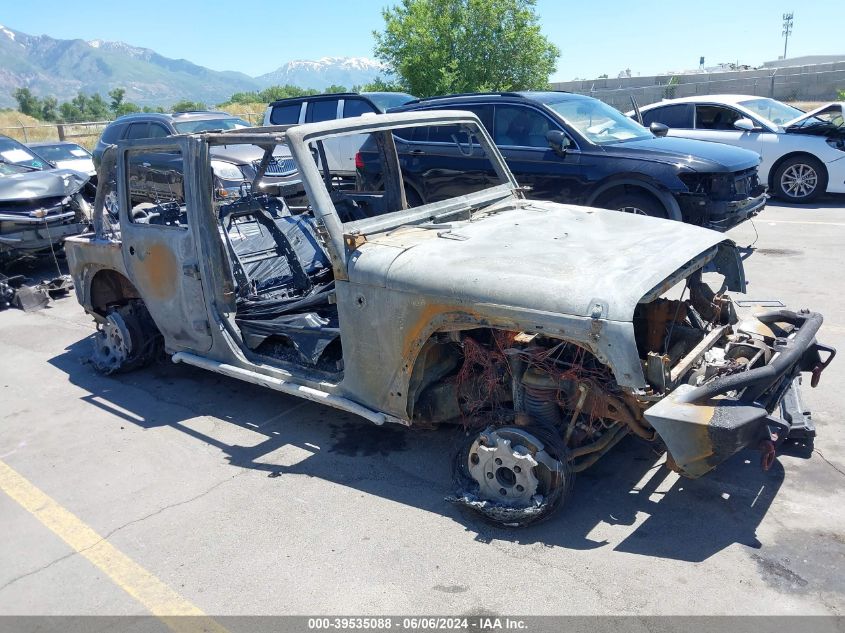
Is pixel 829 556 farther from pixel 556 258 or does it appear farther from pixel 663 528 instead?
pixel 556 258

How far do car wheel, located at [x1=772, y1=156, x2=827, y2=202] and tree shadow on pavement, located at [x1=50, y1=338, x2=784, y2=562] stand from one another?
8735 millimetres

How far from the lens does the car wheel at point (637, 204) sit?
7457 millimetres

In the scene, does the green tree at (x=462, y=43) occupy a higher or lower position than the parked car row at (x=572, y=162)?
higher

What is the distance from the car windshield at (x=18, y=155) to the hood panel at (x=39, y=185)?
121 centimetres

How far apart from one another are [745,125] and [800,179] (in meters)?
1.23

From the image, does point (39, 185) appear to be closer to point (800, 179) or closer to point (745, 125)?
point (745, 125)

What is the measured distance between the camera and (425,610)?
9.43ft

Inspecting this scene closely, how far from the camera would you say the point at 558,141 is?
777cm

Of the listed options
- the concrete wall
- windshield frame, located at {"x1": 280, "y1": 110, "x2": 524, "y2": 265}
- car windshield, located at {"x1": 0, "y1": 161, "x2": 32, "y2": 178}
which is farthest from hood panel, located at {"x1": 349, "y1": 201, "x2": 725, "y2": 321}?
the concrete wall

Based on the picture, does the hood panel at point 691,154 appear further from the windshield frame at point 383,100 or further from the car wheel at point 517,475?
the car wheel at point 517,475


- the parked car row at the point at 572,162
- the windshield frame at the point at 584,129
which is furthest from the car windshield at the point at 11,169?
the windshield frame at the point at 584,129

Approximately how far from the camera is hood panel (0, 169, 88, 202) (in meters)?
8.61

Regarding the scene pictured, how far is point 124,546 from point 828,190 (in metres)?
11.3

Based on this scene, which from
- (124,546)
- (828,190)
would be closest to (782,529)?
(124,546)
